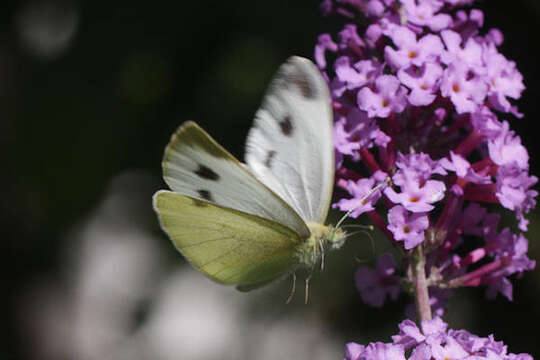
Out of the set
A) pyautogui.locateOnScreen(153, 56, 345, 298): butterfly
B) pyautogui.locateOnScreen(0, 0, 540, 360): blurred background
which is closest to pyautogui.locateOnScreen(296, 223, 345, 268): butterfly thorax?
pyautogui.locateOnScreen(153, 56, 345, 298): butterfly

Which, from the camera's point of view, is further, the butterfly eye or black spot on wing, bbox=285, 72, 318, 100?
the butterfly eye

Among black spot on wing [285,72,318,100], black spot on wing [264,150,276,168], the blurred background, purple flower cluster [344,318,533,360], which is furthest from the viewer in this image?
the blurred background

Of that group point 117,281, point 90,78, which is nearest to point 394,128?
point 90,78

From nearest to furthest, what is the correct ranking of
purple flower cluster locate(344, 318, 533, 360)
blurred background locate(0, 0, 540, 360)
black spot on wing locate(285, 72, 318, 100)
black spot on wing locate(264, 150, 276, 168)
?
purple flower cluster locate(344, 318, 533, 360)
black spot on wing locate(285, 72, 318, 100)
black spot on wing locate(264, 150, 276, 168)
blurred background locate(0, 0, 540, 360)

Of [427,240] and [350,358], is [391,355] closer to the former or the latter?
[350,358]

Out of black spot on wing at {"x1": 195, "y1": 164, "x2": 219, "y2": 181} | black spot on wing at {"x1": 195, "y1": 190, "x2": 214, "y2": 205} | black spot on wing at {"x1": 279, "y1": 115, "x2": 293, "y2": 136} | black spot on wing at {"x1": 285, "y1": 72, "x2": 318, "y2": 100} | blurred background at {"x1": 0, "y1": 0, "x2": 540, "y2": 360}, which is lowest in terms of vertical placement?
blurred background at {"x1": 0, "y1": 0, "x2": 540, "y2": 360}

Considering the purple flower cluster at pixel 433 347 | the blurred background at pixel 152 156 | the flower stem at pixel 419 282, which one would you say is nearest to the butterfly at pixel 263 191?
the flower stem at pixel 419 282

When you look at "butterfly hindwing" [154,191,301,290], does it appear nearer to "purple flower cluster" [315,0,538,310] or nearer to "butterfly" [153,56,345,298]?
"butterfly" [153,56,345,298]

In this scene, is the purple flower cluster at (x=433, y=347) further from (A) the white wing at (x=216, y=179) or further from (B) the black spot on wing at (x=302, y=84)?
(B) the black spot on wing at (x=302, y=84)
